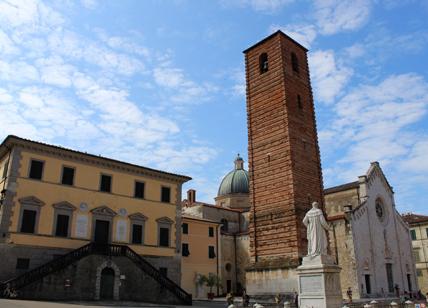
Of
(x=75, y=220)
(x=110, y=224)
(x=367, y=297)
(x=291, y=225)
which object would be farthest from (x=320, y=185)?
(x=75, y=220)

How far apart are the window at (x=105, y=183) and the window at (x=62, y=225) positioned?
3235 mm

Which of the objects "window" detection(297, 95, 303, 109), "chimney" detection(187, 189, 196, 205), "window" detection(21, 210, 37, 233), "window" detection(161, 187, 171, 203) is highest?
"window" detection(297, 95, 303, 109)

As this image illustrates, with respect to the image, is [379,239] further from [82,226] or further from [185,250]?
[82,226]

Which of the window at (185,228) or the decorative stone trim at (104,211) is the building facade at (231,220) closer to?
the window at (185,228)

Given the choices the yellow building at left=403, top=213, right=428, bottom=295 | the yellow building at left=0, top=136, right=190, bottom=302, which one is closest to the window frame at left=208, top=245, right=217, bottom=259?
the yellow building at left=0, top=136, right=190, bottom=302

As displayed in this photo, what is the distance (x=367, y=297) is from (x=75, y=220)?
22.8m

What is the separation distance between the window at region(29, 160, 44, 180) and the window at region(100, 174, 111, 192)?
164 inches

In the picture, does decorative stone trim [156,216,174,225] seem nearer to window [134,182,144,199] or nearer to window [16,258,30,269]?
window [134,182,144,199]

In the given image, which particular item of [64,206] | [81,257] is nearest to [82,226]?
[64,206]

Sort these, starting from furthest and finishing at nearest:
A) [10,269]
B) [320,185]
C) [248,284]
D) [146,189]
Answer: [146,189] < [320,185] < [248,284] < [10,269]

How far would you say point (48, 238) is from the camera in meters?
24.8

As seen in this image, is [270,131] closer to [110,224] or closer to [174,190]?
[174,190]

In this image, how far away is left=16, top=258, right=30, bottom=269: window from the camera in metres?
23.4

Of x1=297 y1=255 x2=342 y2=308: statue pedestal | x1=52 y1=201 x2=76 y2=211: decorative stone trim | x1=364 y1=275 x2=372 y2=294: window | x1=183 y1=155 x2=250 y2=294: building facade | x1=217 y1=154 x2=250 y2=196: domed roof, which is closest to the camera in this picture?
x1=297 y1=255 x2=342 y2=308: statue pedestal
